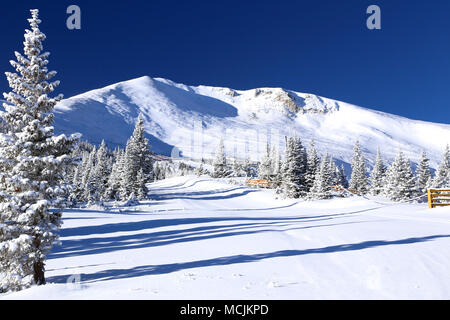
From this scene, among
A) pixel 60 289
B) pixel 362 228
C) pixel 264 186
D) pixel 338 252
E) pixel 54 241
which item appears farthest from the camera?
pixel 264 186

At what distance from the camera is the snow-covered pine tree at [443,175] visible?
40.6 meters

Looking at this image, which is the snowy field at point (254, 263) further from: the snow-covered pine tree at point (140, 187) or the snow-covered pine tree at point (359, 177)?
the snow-covered pine tree at point (359, 177)

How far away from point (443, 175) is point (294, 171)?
25.3 metres

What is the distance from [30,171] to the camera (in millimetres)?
8250

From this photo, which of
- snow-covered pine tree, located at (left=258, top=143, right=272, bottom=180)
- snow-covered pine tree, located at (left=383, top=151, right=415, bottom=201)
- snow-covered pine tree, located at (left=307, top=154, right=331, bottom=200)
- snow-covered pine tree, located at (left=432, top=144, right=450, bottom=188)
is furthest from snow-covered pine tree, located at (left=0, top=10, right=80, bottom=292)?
snow-covered pine tree, located at (left=258, top=143, right=272, bottom=180)

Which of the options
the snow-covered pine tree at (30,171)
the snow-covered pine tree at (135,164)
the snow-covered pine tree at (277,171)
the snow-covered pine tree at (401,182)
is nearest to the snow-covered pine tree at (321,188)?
the snow-covered pine tree at (401,182)

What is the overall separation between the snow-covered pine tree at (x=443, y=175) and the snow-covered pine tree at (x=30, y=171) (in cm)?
4548

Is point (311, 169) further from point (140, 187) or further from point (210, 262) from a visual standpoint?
point (210, 262)

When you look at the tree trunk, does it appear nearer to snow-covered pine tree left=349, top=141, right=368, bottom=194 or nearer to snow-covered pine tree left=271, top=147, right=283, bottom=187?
snow-covered pine tree left=271, top=147, right=283, bottom=187

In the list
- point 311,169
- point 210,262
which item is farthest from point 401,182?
point 210,262

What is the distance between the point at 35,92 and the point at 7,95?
2.27 ft

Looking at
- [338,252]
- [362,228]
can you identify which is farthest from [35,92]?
[362,228]

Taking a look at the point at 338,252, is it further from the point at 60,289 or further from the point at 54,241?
the point at 54,241

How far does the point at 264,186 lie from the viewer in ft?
158
